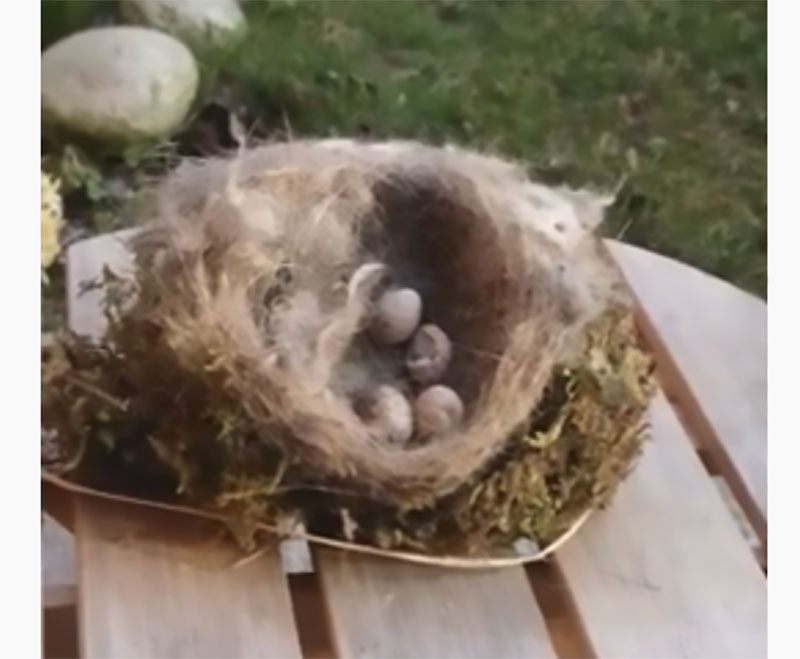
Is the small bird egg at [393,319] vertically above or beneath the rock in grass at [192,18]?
beneath

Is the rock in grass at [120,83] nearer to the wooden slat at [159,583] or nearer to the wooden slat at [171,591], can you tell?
the wooden slat at [159,583]

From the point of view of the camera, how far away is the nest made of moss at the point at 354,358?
2.16 feet

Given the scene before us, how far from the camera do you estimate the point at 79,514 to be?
69 centimetres

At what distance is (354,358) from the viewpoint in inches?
27.0

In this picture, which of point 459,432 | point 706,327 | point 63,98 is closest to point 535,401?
point 459,432

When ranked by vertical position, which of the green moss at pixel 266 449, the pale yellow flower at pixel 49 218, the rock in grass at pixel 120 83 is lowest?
the green moss at pixel 266 449

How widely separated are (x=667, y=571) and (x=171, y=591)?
23 cm

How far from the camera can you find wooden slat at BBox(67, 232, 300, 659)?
0.66 metres

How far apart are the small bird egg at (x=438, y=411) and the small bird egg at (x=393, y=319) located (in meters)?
0.03

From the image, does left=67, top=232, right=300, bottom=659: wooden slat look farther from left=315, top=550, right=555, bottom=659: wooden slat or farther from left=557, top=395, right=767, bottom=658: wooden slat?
left=557, top=395, right=767, bottom=658: wooden slat

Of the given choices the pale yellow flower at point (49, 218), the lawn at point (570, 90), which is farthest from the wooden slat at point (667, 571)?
the pale yellow flower at point (49, 218)

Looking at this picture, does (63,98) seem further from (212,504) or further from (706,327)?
(706,327)

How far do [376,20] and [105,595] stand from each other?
294 millimetres

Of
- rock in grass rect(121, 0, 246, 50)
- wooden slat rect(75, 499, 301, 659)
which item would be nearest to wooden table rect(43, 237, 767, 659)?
wooden slat rect(75, 499, 301, 659)
